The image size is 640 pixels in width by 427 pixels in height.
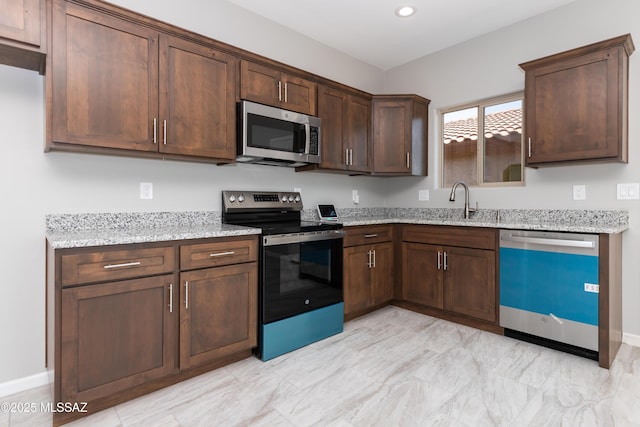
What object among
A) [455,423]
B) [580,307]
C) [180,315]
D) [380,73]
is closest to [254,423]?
[180,315]

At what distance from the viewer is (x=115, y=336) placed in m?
1.75

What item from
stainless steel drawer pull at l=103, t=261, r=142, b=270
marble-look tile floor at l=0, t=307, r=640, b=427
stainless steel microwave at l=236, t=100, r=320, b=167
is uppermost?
stainless steel microwave at l=236, t=100, r=320, b=167

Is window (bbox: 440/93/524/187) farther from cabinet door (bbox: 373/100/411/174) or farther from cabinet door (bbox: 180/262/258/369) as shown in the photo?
cabinet door (bbox: 180/262/258/369)

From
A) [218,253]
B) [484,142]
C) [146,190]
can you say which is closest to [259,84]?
[146,190]

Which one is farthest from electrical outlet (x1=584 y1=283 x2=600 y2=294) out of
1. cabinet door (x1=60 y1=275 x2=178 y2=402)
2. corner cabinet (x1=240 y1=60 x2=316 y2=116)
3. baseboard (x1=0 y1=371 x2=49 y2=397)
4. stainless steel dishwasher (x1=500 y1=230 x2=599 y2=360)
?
baseboard (x1=0 y1=371 x2=49 y2=397)

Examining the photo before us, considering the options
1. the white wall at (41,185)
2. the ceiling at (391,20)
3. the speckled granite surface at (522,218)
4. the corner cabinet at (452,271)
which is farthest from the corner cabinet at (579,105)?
the white wall at (41,185)

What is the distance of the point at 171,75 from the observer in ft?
7.09

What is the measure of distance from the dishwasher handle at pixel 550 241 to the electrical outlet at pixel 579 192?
0.64 m

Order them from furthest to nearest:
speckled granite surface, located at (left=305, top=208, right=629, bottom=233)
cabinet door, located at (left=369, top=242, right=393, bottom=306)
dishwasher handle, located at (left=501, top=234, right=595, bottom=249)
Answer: cabinet door, located at (left=369, top=242, right=393, bottom=306) → speckled granite surface, located at (left=305, top=208, right=629, bottom=233) → dishwasher handle, located at (left=501, top=234, right=595, bottom=249)

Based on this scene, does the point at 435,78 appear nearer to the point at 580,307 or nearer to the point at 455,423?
the point at 580,307

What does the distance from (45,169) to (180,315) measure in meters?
1.20

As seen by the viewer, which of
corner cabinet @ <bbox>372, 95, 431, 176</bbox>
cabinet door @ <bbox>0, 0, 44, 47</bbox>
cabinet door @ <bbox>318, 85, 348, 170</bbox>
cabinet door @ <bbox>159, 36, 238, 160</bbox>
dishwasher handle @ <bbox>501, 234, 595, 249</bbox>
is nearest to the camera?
cabinet door @ <bbox>0, 0, 44, 47</bbox>

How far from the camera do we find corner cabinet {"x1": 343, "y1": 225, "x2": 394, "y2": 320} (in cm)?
300

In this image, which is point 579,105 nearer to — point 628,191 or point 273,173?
point 628,191
